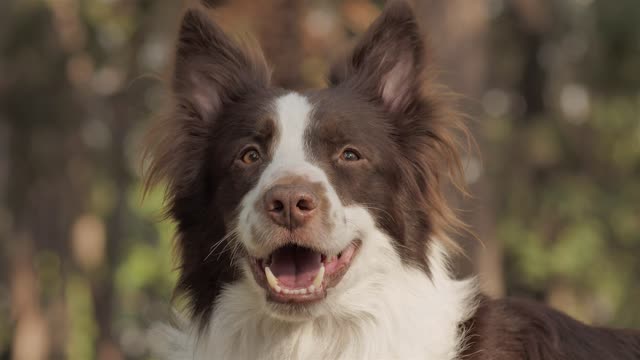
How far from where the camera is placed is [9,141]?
97.3ft

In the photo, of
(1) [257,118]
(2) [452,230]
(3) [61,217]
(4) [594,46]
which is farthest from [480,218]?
(3) [61,217]

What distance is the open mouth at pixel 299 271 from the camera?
6.13m

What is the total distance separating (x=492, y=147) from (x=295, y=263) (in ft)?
71.0

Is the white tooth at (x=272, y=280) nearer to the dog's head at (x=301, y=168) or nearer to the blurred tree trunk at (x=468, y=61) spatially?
the dog's head at (x=301, y=168)

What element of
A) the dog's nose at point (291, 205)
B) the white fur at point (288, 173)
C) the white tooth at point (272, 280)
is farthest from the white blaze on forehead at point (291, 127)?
the white tooth at point (272, 280)

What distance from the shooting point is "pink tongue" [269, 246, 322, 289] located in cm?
622

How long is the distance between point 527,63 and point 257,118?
25.9 meters

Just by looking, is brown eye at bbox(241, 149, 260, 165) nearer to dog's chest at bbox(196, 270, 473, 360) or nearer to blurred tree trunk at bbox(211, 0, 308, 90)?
dog's chest at bbox(196, 270, 473, 360)

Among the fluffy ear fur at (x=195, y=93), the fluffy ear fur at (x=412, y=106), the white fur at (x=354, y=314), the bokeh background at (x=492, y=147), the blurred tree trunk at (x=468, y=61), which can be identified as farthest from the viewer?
the bokeh background at (x=492, y=147)

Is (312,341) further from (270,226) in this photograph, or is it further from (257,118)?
(257,118)

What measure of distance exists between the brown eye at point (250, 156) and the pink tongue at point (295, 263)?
0.63 metres

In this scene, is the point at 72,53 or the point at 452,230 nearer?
the point at 452,230

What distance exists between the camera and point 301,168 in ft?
20.3

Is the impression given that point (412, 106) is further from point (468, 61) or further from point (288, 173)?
point (468, 61)
